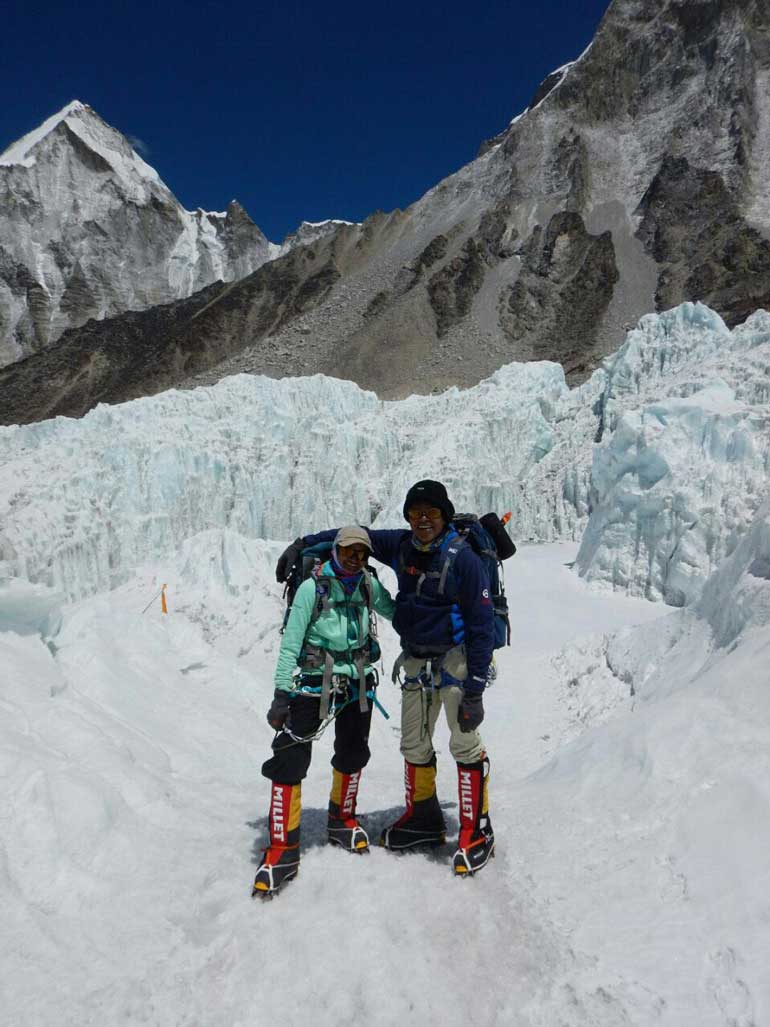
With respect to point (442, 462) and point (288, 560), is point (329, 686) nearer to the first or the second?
point (288, 560)

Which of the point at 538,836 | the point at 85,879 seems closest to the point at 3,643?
the point at 85,879

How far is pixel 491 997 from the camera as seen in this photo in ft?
8.39

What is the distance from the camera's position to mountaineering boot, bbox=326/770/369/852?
3.79m

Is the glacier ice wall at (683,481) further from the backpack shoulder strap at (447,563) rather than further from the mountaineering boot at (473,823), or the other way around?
the backpack shoulder strap at (447,563)

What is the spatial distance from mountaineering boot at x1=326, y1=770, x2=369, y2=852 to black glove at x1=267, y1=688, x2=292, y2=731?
0.60m

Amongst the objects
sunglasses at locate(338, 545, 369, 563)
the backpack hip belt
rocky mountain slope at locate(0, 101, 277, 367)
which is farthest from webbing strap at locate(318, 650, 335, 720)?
rocky mountain slope at locate(0, 101, 277, 367)

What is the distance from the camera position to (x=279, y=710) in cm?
350

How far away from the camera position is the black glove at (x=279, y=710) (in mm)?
3468

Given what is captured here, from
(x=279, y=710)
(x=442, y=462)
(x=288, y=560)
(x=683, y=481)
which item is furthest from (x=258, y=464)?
(x=279, y=710)

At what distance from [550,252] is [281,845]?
83599 millimetres

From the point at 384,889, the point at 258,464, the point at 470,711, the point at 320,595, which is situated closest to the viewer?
the point at 384,889

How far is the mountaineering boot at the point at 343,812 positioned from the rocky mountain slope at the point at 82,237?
13747 cm

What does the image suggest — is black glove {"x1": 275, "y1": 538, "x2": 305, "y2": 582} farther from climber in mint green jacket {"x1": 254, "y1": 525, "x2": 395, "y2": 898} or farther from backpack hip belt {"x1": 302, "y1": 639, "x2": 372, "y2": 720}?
backpack hip belt {"x1": 302, "y1": 639, "x2": 372, "y2": 720}

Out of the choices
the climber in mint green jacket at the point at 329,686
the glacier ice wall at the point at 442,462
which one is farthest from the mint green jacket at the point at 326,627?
the glacier ice wall at the point at 442,462
